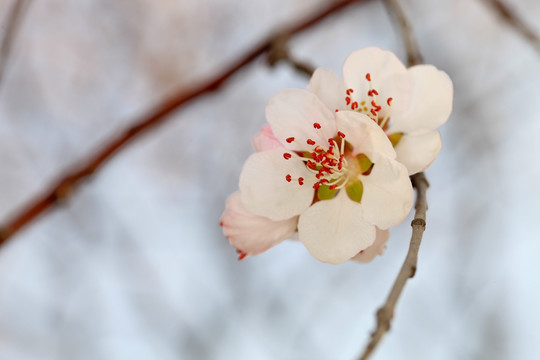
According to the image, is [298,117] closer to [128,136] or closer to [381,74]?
[381,74]

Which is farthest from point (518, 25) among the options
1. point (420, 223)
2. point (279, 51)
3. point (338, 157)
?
point (420, 223)

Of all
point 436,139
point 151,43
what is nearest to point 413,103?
A: point 436,139

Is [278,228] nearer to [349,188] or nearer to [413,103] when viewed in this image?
[349,188]

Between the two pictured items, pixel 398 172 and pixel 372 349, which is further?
pixel 398 172

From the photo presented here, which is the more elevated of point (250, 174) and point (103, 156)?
point (103, 156)

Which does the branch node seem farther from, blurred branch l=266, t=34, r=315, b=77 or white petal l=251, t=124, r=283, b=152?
blurred branch l=266, t=34, r=315, b=77

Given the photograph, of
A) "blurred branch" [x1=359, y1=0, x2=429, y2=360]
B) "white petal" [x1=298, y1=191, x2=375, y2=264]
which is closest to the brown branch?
"blurred branch" [x1=359, y1=0, x2=429, y2=360]

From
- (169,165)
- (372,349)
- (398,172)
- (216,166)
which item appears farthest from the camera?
(169,165)
